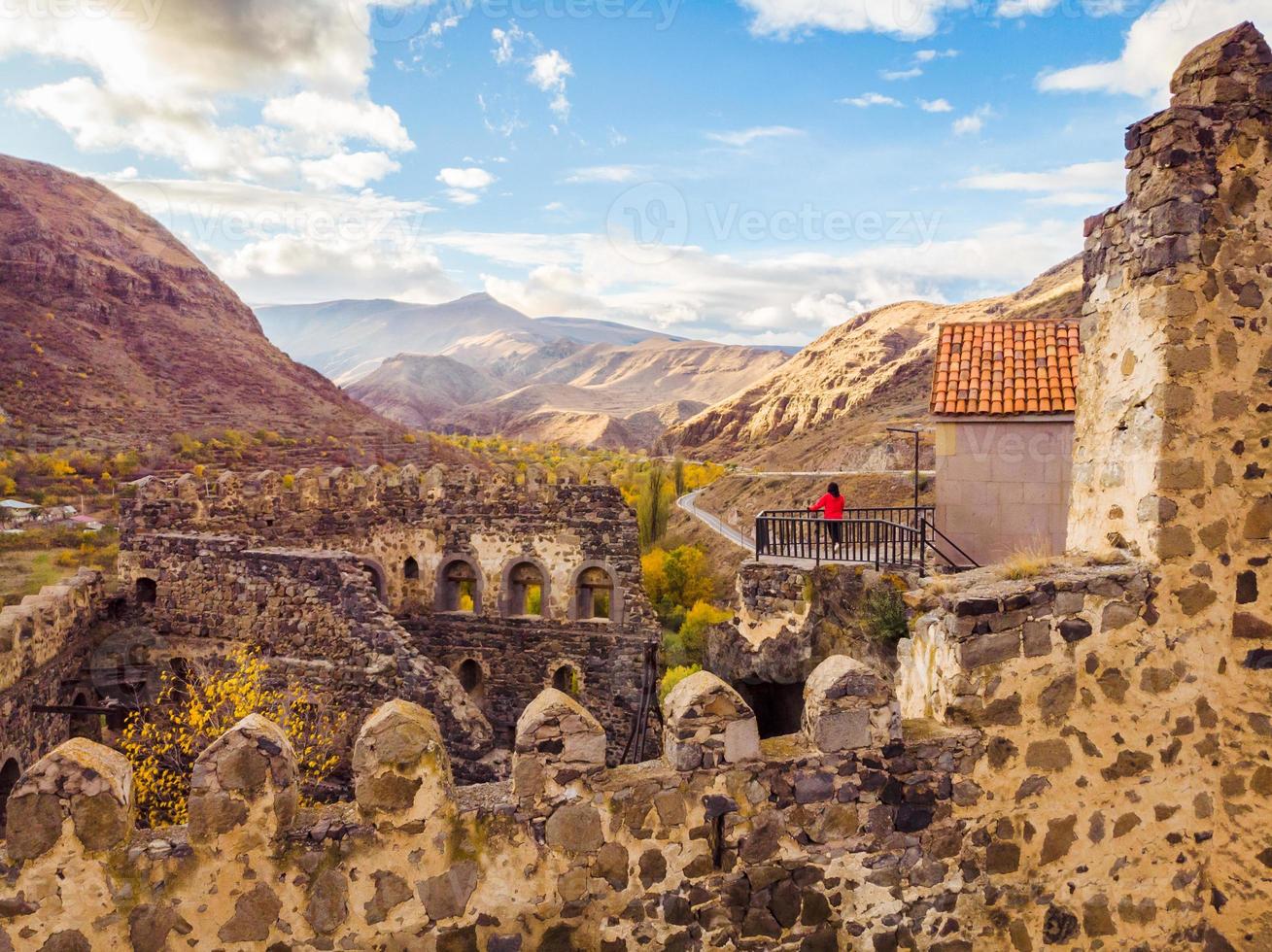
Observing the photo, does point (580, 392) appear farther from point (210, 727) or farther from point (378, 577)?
point (210, 727)

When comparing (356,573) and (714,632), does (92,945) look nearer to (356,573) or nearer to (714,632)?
(356,573)

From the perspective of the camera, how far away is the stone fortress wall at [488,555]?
14.6m

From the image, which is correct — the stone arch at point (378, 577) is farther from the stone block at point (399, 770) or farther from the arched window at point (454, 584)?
the stone block at point (399, 770)

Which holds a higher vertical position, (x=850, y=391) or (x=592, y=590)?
(x=850, y=391)

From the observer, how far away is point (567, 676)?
15289mm

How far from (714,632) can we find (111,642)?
31.1ft

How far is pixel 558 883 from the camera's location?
382 centimetres

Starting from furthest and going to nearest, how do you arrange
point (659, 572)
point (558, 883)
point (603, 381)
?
1. point (603, 381)
2. point (659, 572)
3. point (558, 883)

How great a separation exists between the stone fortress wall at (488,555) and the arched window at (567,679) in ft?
0.08

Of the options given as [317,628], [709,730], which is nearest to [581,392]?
[317,628]

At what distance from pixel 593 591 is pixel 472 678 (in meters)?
3.00

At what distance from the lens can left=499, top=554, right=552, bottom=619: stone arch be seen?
50.7 feet

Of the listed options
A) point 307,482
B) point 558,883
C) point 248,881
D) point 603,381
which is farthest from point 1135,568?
point 603,381

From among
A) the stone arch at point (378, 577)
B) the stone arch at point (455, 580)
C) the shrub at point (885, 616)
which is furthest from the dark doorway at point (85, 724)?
the shrub at point (885, 616)
